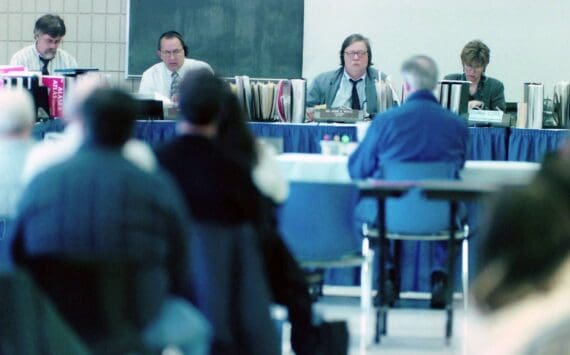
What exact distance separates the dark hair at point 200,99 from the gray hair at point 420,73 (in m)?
2.35

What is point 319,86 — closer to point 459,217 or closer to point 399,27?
point 399,27

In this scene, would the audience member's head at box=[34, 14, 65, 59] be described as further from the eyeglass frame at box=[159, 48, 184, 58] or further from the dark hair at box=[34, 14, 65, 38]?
the eyeglass frame at box=[159, 48, 184, 58]

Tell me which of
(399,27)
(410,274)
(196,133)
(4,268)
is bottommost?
(410,274)

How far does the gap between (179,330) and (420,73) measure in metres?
2.91

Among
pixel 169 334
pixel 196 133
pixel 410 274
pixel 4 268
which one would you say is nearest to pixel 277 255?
pixel 196 133

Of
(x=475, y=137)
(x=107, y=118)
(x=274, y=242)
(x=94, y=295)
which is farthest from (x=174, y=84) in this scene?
(x=94, y=295)

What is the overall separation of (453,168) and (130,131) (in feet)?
8.51

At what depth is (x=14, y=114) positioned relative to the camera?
454 cm

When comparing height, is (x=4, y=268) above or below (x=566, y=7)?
below

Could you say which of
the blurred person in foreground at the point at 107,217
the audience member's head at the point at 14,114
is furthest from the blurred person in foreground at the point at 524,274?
the audience member's head at the point at 14,114

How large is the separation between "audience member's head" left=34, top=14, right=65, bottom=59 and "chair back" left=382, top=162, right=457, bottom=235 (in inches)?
156

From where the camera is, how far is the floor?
549 cm

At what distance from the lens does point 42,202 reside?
3.20 metres

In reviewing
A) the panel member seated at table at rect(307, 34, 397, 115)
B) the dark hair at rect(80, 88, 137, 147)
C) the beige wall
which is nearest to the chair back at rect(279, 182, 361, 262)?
the dark hair at rect(80, 88, 137, 147)
